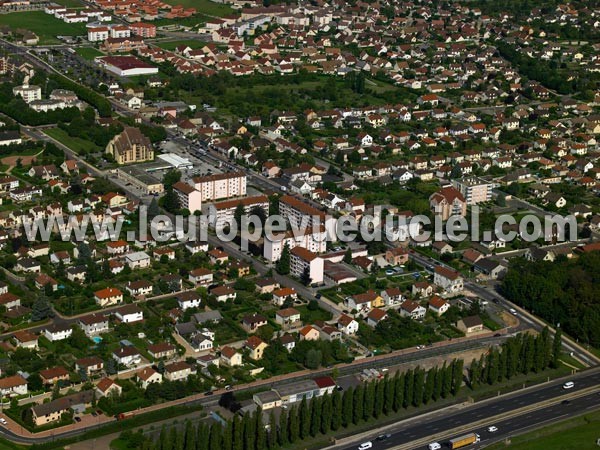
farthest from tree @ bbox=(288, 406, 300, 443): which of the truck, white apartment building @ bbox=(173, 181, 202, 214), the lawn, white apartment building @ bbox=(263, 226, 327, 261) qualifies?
the lawn

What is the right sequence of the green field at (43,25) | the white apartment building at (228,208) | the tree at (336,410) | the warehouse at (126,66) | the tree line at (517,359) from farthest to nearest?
1. the green field at (43,25)
2. the warehouse at (126,66)
3. the white apartment building at (228,208)
4. the tree line at (517,359)
5. the tree at (336,410)

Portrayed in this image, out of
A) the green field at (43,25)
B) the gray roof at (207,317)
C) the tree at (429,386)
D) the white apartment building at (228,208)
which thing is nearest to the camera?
the tree at (429,386)

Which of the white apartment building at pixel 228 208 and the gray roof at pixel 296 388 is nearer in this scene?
the gray roof at pixel 296 388

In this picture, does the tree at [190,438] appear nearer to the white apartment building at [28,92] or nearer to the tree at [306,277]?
the tree at [306,277]

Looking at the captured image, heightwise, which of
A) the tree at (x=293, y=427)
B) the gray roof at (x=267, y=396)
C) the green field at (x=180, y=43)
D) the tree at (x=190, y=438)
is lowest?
the green field at (x=180, y=43)

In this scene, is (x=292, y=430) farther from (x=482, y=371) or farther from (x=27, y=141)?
(x=27, y=141)

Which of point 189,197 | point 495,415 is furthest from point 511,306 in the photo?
point 189,197

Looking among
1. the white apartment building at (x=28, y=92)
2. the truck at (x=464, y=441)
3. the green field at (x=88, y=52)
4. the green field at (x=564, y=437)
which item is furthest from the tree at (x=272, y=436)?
the green field at (x=88, y=52)

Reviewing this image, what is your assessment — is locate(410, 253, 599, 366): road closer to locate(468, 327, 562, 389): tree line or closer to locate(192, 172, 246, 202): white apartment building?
locate(468, 327, 562, 389): tree line
